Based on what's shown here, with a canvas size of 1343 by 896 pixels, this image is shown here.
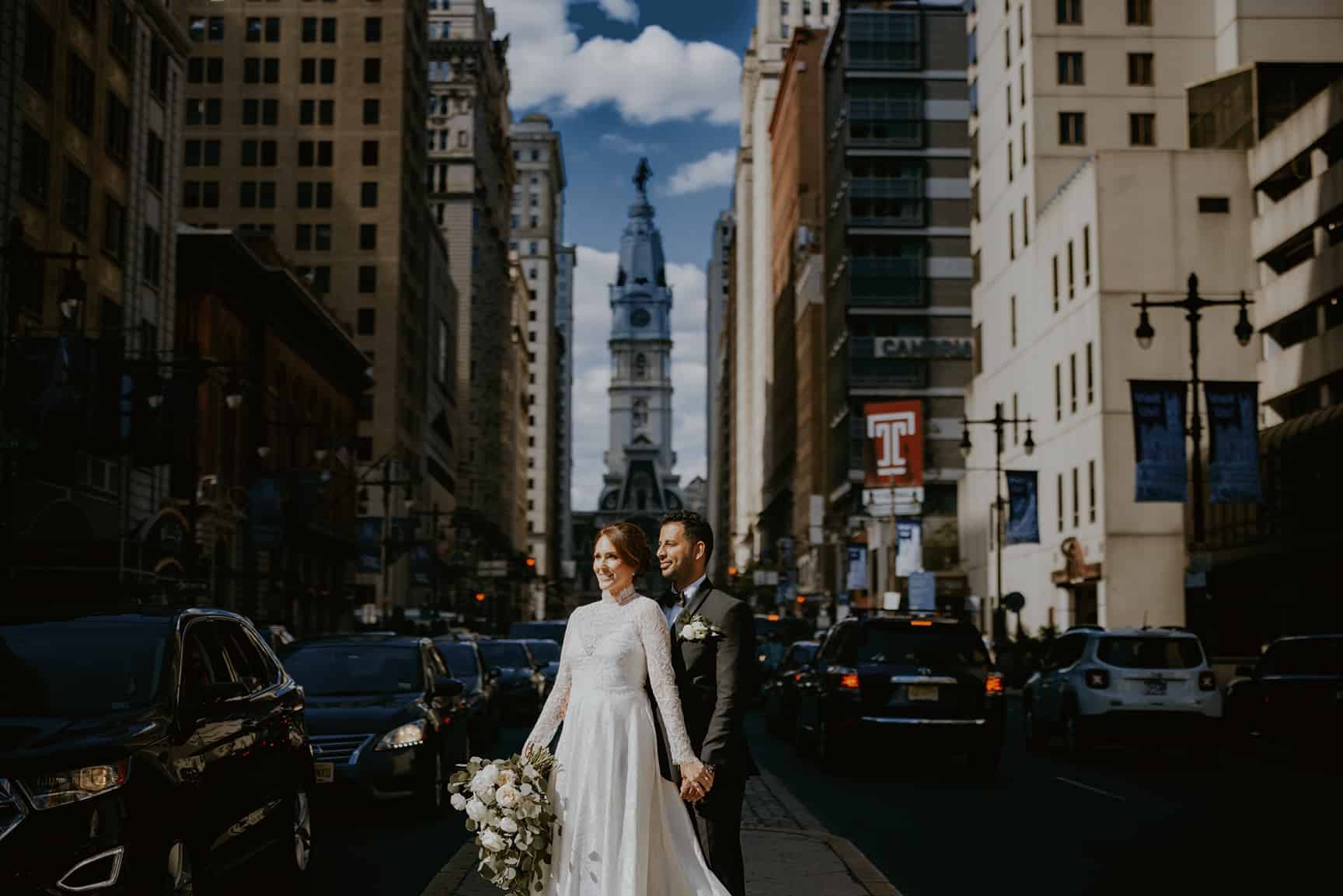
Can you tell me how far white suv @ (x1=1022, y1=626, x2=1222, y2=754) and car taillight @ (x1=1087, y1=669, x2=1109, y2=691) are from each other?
11 millimetres

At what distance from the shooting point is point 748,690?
746cm

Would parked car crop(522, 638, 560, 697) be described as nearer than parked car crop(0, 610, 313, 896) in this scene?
No

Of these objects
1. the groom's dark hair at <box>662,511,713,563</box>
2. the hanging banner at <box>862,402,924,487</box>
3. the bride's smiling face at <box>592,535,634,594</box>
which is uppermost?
the hanging banner at <box>862,402,924,487</box>

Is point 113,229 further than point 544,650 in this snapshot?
Yes

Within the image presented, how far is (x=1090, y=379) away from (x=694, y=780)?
161 feet

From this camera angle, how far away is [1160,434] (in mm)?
34688

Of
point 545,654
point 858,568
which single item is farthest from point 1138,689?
point 858,568

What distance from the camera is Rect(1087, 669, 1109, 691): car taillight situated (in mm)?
22609

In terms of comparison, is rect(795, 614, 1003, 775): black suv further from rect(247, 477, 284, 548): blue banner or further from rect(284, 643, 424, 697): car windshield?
rect(247, 477, 284, 548): blue banner

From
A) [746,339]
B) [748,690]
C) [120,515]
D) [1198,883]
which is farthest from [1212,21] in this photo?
[746,339]

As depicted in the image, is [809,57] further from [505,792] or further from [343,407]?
[505,792]

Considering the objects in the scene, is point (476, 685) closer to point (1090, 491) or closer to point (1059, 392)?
point (1090, 491)

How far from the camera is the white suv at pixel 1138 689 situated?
879 inches

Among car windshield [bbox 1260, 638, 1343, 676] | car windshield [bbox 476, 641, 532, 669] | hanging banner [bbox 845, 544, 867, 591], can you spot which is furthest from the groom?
hanging banner [bbox 845, 544, 867, 591]
